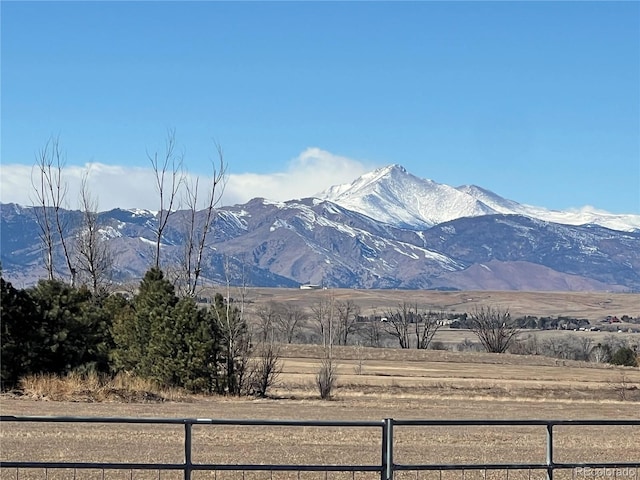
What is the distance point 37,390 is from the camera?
38.7 m

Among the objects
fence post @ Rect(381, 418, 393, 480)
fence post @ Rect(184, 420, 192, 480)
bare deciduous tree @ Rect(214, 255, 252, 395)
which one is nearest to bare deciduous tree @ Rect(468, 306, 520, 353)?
bare deciduous tree @ Rect(214, 255, 252, 395)

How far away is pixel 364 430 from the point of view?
91.7 ft

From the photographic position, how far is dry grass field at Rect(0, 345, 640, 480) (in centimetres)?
2066

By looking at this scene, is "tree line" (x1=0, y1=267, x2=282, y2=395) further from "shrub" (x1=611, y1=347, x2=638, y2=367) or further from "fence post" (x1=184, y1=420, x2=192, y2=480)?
"shrub" (x1=611, y1=347, x2=638, y2=367)

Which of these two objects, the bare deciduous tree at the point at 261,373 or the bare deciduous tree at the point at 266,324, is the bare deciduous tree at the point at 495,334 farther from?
the bare deciduous tree at the point at 261,373

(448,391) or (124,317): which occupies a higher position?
(124,317)

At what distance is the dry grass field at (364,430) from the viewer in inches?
813

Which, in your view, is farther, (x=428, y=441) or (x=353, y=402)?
(x=353, y=402)

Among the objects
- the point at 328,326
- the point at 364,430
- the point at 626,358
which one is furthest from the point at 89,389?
the point at 328,326

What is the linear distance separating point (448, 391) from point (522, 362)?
114ft

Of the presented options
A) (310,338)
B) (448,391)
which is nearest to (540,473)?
(448,391)

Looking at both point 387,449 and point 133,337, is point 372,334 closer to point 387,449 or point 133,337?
point 133,337

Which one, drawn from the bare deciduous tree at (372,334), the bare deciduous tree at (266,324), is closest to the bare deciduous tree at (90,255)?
the bare deciduous tree at (266,324)

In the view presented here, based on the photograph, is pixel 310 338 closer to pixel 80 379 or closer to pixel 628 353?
pixel 628 353
